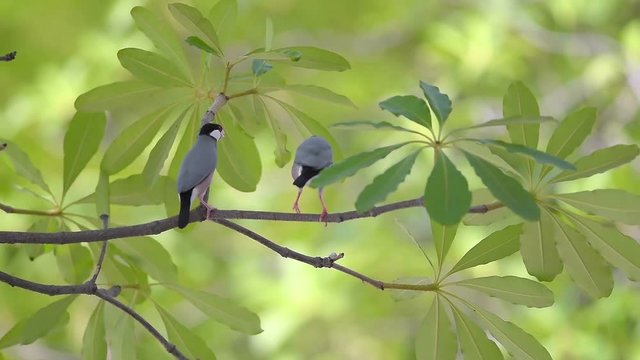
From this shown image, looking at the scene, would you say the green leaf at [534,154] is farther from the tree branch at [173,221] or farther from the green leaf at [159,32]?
the green leaf at [159,32]

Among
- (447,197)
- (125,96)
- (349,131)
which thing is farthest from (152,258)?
(349,131)

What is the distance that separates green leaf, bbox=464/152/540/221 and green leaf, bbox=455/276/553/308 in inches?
10.6

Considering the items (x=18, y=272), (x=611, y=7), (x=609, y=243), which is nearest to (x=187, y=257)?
(x=18, y=272)

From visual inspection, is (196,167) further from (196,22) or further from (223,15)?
(223,15)

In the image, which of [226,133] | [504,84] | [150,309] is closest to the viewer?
[226,133]

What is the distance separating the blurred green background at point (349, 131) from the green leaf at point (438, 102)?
6.14 feet

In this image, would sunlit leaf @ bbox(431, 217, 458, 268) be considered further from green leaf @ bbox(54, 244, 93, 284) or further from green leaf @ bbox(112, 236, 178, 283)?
green leaf @ bbox(54, 244, 93, 284)

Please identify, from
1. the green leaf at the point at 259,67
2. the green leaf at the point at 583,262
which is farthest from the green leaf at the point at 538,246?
the green leaf at the point at 259,67

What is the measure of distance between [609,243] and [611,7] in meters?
2.90

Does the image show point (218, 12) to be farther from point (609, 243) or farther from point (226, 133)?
point (609, 243)

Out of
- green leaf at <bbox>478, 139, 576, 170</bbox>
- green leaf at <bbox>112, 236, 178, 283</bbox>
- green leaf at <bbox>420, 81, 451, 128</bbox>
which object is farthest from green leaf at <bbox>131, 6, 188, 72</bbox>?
green leaf at <bbox>478, 139, 576, 170</bbox>

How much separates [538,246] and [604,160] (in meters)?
0.12

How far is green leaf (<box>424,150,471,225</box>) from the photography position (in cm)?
72

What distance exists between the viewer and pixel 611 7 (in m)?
3.59
